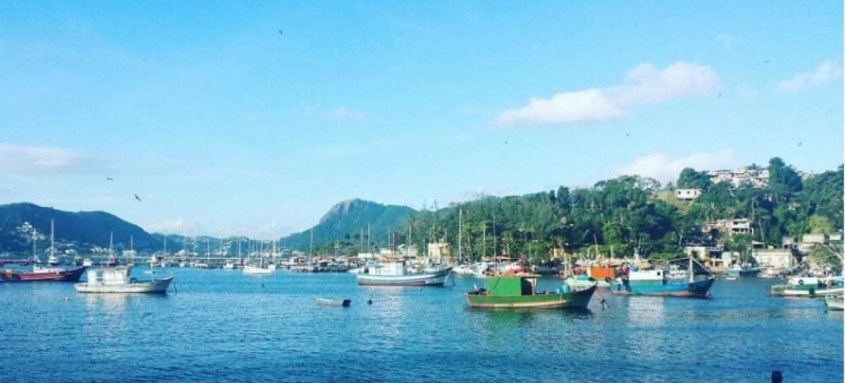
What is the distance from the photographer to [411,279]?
305 feet

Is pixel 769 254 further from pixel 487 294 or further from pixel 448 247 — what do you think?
pixel 487 294

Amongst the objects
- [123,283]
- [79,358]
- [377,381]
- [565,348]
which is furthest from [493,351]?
[123,283]

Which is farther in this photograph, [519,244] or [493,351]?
[519,244]

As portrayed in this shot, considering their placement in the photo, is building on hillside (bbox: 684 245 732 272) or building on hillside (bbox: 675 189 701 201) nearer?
building on hillside (bbox: 684 245 732 272)

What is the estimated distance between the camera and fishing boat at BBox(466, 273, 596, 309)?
180 ft

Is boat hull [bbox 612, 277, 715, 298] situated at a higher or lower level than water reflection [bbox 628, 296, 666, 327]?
higher

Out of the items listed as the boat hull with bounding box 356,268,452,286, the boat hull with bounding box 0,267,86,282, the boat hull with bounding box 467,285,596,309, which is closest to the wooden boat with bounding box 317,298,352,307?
the boat hull with bounding box 467,285,596,309

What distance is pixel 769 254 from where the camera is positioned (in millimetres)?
134125

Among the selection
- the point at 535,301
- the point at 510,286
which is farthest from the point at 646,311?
the point at 510,286

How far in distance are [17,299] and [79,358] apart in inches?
1652

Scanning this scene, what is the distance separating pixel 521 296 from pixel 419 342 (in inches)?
638

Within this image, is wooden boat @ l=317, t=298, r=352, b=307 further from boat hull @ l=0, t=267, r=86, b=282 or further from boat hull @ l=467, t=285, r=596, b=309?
boat hull @ l=0, t=267, r=86, b=282

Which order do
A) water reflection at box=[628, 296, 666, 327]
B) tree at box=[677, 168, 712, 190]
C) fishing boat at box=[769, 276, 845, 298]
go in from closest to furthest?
1. water reflection at box=[628, 296, 666, 327]
2. fishing boat at box=[769, 276, 845, 298]
3. tree at box=[677, 168, 712, 190]

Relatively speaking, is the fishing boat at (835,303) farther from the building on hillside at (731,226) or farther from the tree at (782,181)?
the tree at (782,181)
